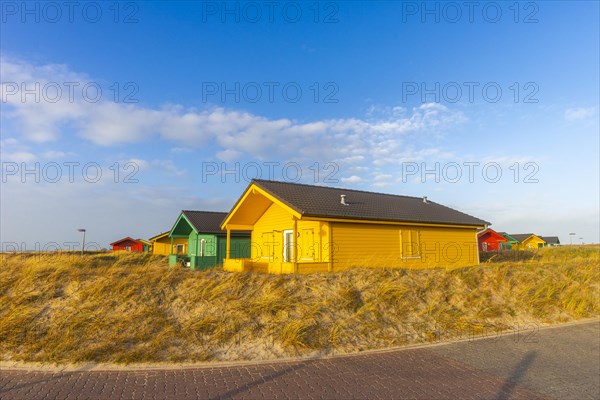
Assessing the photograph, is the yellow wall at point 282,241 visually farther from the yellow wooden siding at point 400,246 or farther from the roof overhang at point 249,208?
the yellow wooden siding at point 400,246

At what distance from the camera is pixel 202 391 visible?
18.7ft

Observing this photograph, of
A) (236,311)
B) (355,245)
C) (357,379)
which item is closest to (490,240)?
(355,245)

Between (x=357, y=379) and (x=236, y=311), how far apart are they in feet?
12.4

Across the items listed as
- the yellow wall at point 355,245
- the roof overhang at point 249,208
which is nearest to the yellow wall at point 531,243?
the yellow wall at point 355,245

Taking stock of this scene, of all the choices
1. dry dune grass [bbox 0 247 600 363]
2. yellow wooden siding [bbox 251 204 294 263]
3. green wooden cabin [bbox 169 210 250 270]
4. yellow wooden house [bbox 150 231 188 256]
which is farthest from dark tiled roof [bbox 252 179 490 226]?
yellow wooden house [bbox 150 231 188 256]

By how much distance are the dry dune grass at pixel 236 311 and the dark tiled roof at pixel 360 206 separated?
385 cm

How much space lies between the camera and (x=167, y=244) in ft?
132

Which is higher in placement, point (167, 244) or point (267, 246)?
point (267, 246)

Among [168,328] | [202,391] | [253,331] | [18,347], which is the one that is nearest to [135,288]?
[168,328]

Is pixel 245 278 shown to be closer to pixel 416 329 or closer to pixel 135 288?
pixel 135 288

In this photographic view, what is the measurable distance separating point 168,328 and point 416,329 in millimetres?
6353

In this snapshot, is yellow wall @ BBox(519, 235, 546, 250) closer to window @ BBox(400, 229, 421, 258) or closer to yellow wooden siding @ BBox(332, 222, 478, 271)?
yellow wooden siding @ BBox(332, 222, 478, 271)

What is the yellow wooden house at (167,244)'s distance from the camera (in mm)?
35594

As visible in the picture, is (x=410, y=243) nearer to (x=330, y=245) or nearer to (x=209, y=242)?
(x=330, y=245)
